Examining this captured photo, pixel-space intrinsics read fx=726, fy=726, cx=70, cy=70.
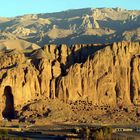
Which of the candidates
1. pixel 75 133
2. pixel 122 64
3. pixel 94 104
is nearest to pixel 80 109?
pixel 94 104

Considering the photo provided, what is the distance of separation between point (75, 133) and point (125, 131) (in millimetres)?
9281

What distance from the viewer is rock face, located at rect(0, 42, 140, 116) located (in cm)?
12062

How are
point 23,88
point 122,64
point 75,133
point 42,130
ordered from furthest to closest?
point 122,64 < point 23,88 < point 42,130 < point 75,133

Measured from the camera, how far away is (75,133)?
97812 millimetres

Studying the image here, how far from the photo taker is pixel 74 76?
125000 mm

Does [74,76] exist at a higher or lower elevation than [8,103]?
higher

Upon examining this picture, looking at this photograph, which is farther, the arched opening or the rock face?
the rock face

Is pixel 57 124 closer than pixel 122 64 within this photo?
Yes

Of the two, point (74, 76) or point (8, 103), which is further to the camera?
point (74, 76)

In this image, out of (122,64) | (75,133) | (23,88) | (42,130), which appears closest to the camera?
(75,133)

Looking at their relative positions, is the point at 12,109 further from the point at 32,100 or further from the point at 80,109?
the point at 80,109

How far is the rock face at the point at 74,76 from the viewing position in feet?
396

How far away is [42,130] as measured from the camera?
105750mm

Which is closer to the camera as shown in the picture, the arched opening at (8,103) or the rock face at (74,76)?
the arched opening at (8,103)
